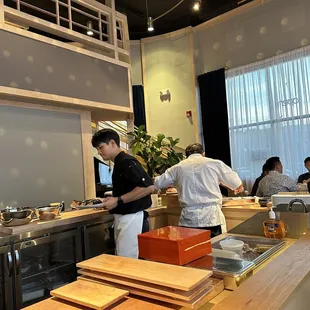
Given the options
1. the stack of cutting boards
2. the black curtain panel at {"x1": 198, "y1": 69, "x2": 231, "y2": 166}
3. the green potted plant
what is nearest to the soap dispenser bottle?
the stack of cutting boards

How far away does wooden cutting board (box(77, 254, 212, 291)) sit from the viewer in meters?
0.85

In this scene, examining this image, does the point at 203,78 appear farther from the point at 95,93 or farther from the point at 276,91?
the point at 95,93

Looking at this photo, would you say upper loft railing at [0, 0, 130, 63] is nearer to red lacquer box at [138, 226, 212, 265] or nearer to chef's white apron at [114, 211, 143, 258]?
chef's white apron at [114, 211, 143, 258]

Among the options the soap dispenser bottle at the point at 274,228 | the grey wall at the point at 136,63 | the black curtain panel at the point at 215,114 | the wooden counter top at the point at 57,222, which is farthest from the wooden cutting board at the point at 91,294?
the grey wall at the point at 136,63

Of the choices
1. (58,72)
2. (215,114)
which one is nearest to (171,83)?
(215,114)

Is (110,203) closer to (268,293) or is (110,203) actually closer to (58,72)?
(268,293)

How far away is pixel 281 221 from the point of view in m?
1.65

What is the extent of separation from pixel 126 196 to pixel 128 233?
262 mm

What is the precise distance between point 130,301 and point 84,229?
1.75m

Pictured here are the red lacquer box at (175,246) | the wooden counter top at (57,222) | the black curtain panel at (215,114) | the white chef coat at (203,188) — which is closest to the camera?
the red lacquer box at (175,246)

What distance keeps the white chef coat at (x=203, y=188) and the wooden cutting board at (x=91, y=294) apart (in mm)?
1710

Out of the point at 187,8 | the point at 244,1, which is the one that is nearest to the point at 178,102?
the point at 187,8

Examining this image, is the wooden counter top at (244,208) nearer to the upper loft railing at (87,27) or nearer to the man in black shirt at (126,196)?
the man in black shirt at (126,196)

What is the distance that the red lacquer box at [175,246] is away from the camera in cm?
110
